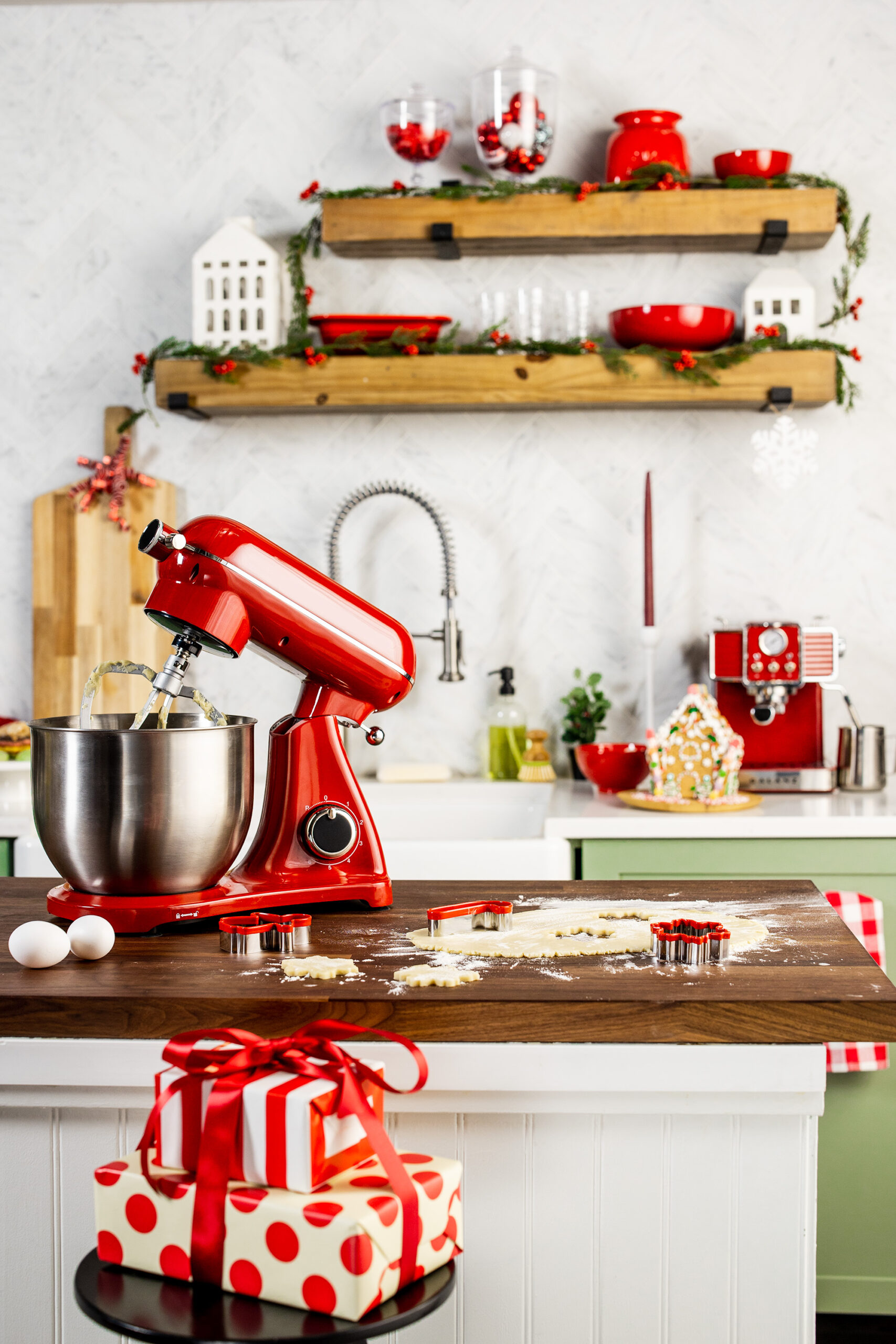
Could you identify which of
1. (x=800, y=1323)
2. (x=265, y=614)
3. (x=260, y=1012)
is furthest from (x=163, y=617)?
(x=800, y=1323)

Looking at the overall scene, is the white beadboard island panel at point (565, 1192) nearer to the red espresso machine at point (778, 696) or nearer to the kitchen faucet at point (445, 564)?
the red espresso machine at point (778, 696)

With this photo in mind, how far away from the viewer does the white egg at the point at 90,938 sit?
122 centimetres

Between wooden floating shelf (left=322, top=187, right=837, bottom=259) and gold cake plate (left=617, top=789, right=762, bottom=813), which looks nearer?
gold cake plate (left=617, top=789, right=762, bottom=813)

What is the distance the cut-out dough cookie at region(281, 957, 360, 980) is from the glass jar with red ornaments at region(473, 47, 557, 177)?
2.24 meters

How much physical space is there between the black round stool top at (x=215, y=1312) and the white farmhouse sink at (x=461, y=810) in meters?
1.92

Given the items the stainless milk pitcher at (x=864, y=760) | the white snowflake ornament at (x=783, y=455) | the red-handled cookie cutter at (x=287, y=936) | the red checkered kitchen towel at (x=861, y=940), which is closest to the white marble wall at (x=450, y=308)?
the white snowflake ornament at (x=783, y=455)

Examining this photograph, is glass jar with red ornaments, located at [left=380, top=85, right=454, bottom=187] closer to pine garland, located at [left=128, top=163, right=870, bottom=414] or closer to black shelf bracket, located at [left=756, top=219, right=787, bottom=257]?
pine garland, located at [left=128, top=163, right=870, bottom=414]

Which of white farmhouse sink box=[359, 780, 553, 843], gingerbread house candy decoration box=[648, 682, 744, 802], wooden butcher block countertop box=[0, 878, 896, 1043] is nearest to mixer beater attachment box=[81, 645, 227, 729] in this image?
wooden butcher block countertop box=[0, 878, 896, 1043]

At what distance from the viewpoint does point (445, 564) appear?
3.02 meters

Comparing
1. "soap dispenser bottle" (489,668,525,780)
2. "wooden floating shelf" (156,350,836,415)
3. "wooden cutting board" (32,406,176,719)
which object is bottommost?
"soap dispenser bottle" (489,668,525,780)

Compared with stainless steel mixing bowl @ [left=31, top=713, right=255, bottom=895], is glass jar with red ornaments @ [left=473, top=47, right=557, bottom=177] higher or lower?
higher

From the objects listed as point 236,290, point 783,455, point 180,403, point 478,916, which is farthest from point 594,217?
point 478,916

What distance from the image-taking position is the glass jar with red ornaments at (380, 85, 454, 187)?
2.87 metres

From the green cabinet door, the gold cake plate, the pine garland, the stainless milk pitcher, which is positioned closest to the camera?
the green cabinet door
